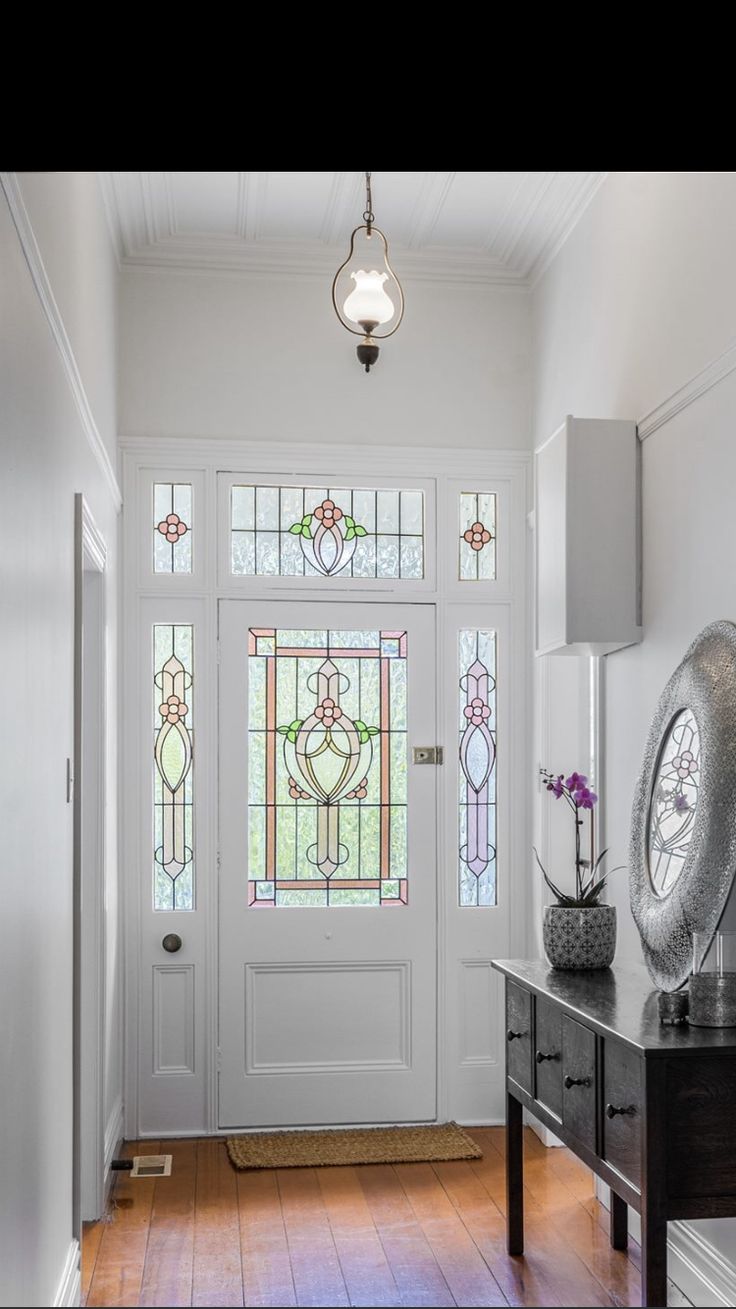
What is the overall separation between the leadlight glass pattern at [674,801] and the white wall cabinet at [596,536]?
542 millimetres

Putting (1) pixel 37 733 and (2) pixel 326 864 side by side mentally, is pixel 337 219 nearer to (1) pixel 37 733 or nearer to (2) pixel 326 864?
(2) pixel 326 864

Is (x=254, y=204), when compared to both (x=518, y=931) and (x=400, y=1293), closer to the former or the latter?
(x=518, y=931)

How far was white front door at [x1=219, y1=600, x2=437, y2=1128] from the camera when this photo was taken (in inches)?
196

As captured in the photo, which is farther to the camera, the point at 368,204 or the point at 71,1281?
the point at 368,204

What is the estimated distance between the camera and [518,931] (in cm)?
511

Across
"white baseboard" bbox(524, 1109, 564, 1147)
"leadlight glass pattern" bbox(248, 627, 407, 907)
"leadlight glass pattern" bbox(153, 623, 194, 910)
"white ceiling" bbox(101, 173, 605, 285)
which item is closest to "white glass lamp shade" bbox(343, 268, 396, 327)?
"white ceiling" bbox(101, 173, 605, 285)

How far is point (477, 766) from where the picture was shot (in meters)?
5.15

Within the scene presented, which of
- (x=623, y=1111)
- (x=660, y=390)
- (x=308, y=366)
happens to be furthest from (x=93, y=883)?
(x=660, y=390)

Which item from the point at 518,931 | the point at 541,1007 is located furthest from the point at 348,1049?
the point at 541,1007

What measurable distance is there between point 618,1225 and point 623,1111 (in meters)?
1.28

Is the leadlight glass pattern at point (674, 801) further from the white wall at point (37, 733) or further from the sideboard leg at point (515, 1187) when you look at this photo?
the white wall at point (37, 733)

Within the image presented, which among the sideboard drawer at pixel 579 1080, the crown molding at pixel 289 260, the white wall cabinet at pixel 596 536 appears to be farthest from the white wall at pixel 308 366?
the sideboard drawer at pixel 579 1080

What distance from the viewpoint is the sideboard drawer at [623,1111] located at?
2.58 meters
